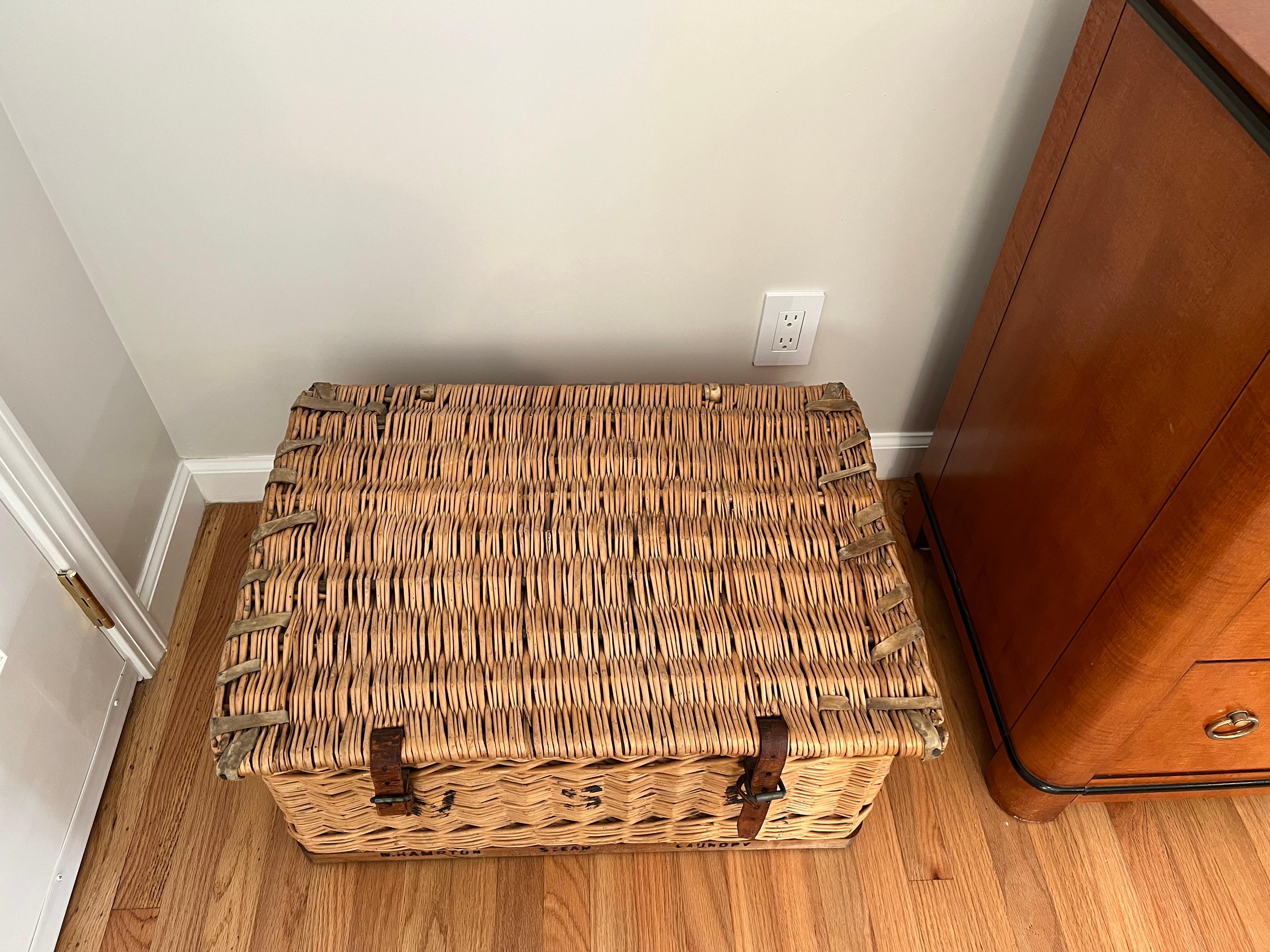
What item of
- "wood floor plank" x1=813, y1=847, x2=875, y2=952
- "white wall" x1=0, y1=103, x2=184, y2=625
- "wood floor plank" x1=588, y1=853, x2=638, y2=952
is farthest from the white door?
"wood floor plank" x1=813, y1=847, x2=875, y2=952

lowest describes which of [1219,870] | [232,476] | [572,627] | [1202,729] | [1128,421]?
[1219,870]

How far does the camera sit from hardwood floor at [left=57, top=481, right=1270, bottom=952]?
96 centimetres

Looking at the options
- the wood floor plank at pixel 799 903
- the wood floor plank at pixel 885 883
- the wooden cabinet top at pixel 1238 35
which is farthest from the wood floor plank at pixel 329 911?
the wooden cabinet top at pixel 1238 35

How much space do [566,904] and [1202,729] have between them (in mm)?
696

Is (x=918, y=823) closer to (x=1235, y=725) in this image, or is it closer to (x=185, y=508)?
(x=1235, y=725)

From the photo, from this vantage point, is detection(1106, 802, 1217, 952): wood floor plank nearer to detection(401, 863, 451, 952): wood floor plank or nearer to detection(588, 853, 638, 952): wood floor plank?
detection(588, 853, 638, 952): wood floor plank

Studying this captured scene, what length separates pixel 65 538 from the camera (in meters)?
0.95

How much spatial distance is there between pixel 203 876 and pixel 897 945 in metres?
0.78

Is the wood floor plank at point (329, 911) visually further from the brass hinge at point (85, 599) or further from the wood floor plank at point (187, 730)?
the brass hinge at point (85, 599)

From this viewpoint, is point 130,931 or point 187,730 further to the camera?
point 187,730

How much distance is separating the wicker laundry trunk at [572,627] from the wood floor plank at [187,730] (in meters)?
0.21

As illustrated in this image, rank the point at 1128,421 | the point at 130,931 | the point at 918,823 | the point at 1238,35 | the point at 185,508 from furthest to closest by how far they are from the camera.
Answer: the point at 185,508
the point at 918,823
the point at 130,931
the point at 1128,421
the point at 1238,35

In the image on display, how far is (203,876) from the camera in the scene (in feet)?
3.27

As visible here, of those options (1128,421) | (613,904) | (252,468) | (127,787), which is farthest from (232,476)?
(1128,421)
